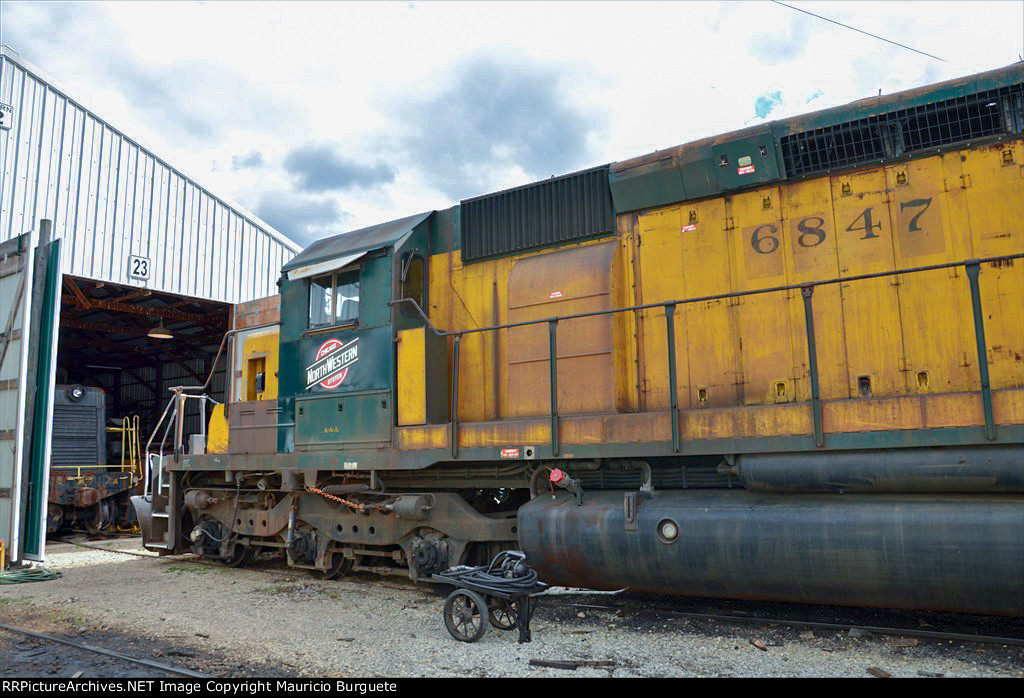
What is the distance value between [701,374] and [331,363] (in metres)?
3.89

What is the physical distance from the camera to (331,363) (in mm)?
7918

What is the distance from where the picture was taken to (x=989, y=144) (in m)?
5.42

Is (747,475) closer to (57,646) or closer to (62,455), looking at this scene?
(57,646)

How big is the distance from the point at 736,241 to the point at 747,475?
6.82ft

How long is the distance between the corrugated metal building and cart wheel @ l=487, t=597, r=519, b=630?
6292 millimetres

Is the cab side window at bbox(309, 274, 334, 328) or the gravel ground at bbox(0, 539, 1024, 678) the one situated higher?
the cab side window at bbox(309, 274, 334, 328)

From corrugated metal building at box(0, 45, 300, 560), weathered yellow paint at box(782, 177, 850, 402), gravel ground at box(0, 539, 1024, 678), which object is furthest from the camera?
corrugated metal building at box(0, 45, 300, 560)

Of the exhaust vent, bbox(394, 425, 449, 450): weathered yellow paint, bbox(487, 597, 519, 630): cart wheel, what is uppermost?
the exhaust vent

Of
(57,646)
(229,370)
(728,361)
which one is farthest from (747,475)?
(229,370)

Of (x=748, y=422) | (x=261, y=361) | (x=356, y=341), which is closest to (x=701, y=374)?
(x=748, y=422)

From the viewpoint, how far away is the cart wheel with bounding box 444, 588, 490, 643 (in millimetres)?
5586

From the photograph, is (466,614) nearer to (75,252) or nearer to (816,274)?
(816,274)

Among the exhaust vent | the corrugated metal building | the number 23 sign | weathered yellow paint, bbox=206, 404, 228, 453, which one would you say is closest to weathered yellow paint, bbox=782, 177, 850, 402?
the exhaust vent

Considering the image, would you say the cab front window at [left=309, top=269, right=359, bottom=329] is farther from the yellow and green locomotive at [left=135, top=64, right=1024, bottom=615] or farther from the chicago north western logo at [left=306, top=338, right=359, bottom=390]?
the chicago north western logo at [left=306, top=338, right=359, bottom=390]
